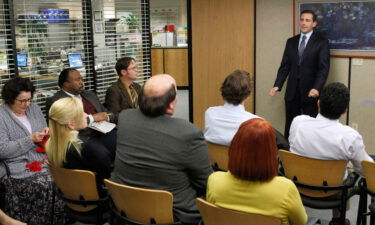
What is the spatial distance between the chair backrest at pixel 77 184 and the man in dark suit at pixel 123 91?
1.69 meters

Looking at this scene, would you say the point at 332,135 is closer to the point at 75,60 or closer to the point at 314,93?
the point at 314,93

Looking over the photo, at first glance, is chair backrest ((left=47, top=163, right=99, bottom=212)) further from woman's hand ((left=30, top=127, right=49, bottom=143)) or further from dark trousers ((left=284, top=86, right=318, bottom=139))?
dark trousers ((left=284, top=86, right=318, bottom=139))

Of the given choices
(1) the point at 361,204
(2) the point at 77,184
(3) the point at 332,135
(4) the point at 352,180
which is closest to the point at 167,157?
(2) the point at 77,184

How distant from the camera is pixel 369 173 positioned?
2643 millimetres

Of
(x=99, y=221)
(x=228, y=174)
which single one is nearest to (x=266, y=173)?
(x=228, y=174)

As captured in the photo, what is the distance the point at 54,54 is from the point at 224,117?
2357 millimetres

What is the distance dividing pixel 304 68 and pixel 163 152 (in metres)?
3.03

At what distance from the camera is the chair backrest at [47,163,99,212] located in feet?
8.57

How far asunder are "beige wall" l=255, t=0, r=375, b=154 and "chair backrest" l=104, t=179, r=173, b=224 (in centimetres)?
335

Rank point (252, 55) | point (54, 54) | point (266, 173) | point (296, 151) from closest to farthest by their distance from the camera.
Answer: point (266, 173) < point (296, 151) < point (54, 54) < point (252, 55)

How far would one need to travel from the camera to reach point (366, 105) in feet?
15.9

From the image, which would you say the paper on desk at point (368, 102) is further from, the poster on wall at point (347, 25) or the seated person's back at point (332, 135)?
→ the seated person's back at point (332, 135)

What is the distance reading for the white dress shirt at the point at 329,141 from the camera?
2.74 meters

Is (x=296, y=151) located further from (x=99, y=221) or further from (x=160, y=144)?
(x=99, y=221)
